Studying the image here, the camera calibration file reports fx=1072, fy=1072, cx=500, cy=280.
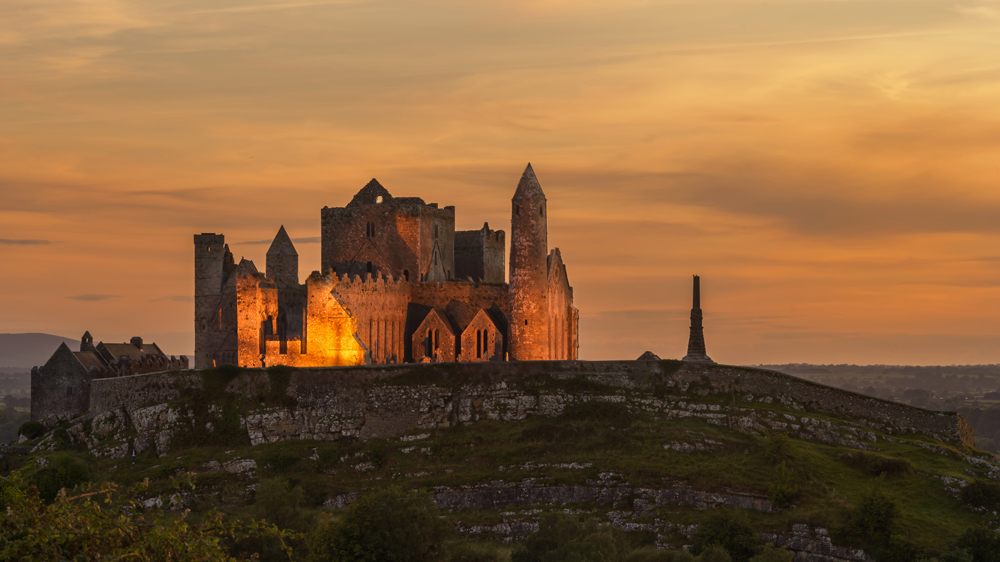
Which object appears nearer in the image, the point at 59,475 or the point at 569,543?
the point at 569,543

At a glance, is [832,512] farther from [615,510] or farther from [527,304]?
[527,304]

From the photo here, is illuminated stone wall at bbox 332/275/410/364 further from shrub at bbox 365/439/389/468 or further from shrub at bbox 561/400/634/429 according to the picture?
shrub at bbox 561/400/634/429

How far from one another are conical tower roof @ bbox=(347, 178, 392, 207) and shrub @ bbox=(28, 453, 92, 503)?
1387 inches

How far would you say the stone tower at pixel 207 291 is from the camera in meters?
90.4

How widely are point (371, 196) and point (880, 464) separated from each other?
4870 cm

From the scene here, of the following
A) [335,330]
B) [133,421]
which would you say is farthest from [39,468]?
[335,330]

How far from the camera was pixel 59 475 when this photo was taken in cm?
6481

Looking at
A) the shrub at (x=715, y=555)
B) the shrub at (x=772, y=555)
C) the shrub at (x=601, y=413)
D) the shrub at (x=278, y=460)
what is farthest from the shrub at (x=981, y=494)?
the shrub at (x=278, y=460)

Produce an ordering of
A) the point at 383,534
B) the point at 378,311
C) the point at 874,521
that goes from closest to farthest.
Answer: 1. the point at 383,534
2. the point at 874,521
3. the point at 378,311

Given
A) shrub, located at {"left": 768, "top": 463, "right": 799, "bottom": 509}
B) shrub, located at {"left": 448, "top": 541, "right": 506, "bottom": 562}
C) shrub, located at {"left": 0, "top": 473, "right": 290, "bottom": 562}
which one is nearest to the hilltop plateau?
shrub, located at {"left": 768, "top": 463, "right": 799, "bottom": 509}

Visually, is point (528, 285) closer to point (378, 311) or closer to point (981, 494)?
point (378, 311)

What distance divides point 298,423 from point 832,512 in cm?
3448

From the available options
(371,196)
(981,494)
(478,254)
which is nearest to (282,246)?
(371,196)

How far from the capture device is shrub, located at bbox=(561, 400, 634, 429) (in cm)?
7206
